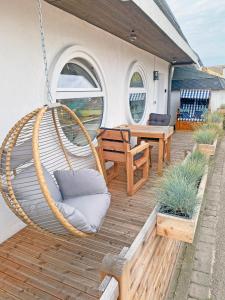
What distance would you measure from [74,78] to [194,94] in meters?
7.70

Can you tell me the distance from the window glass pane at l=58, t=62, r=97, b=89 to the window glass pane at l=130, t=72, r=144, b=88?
86.8 inches

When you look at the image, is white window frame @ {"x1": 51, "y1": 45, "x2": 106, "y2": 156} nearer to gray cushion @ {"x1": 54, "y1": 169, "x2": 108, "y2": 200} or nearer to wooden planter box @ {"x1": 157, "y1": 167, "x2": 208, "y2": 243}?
gray cushion @ {"x1": 54, "y1": 169, "x2": 108, "y2": 200}

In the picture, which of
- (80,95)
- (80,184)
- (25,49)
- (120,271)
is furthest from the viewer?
(80,95)

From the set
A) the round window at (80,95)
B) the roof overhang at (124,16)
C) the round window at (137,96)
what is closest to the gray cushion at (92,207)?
the round window at (80,95)

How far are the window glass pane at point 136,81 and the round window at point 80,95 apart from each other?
203 cm

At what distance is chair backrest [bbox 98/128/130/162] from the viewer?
3.56 meters

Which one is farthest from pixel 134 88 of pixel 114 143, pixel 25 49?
pixel 25 49

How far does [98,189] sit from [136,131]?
85.6 inches

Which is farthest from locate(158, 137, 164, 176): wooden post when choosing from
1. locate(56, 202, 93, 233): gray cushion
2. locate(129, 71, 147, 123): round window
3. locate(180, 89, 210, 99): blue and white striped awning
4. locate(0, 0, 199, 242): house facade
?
locate(180, 89, 210, 99): blue and white striped awning

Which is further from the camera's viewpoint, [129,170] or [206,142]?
[206,142]

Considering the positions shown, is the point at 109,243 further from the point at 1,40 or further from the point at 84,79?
the point at 84,79

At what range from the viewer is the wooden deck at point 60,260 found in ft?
6.46

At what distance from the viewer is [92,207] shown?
7.58ft

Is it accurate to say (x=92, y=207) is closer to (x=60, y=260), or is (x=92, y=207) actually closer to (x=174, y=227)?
(x=60, y=260)
